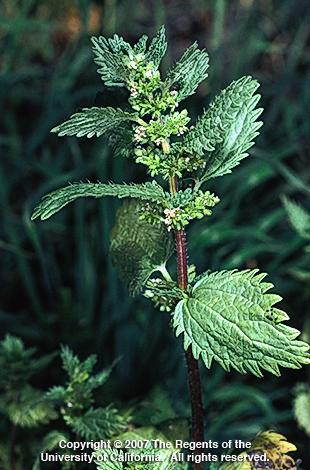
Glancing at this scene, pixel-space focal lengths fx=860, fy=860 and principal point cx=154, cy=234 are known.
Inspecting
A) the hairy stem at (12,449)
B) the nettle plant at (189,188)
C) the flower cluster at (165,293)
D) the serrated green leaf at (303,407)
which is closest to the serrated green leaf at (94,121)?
the nettle plant at (189,188)

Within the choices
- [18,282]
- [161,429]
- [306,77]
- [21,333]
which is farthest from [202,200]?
[306,77]

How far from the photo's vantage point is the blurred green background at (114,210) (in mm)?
2002

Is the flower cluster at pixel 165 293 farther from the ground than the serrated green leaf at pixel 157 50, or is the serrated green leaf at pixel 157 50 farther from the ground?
the serrated green leaf at pixel 157 50

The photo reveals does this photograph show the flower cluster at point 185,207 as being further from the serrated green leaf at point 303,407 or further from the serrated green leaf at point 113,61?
the serrated green leaf at point 303,407

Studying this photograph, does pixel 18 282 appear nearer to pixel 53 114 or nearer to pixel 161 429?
pixel 53 114

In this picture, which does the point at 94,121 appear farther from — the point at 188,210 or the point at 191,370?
the point at 191,370

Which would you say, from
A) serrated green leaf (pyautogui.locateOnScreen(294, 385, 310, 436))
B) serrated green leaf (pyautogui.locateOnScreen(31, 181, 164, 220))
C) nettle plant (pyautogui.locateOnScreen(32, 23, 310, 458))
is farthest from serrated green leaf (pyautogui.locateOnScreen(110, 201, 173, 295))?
serrated green leaf (pyautogui.locateOnScreen(294, 385, 310, 436))

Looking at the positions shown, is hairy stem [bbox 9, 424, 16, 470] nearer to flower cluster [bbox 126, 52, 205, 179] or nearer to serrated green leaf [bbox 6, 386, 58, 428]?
serrated green leaf [bbox 6, 386, 58, 428]

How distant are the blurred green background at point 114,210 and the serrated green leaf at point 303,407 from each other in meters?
0.15

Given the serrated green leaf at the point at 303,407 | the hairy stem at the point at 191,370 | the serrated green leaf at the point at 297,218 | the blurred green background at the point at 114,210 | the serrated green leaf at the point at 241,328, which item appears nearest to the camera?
the serrated green leaf at the point at 241,328

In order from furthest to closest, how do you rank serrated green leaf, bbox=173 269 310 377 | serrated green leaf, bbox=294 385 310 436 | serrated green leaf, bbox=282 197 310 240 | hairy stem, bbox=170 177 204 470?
1. serrated green leaf, bbox=282 197 310 240
2. serrated green leaf, bbox=294 385 310 436
3. hairy stem, bbox=170 177 204 470
4. serrated green leaf, bbox=173 269 310 377

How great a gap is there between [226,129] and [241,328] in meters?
0.27

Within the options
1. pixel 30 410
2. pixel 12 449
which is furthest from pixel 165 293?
pixel 12 449

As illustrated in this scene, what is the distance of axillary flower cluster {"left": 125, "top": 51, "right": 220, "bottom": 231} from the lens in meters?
1.09
